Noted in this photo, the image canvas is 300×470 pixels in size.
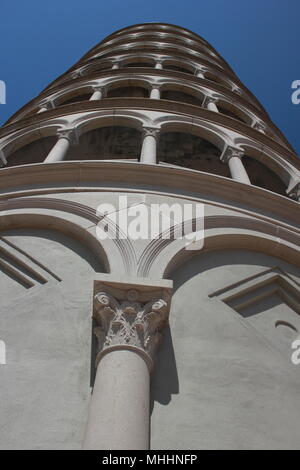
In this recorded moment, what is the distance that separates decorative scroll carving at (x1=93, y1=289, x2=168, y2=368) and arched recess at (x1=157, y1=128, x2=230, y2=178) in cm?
829

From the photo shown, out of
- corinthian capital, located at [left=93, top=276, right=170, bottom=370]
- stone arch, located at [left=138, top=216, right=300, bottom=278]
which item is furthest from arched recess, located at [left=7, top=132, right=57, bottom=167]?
corinthian capital, located at [left=93, top=276, right=170, bottom=370]

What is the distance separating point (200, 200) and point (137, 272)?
8.09 ft

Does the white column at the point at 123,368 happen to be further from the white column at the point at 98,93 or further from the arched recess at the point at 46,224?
the white column at the point at 98,93

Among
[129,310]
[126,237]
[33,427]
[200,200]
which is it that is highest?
[200,200]

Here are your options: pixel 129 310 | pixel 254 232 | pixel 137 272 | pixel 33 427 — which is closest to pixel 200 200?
pixel 254 232

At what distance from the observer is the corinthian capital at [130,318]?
5.16 m

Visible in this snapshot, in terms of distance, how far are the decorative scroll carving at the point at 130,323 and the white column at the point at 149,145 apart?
4.67m

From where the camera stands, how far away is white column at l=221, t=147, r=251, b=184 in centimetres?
1055

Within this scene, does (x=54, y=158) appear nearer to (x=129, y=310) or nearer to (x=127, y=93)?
(x=129, y=310)

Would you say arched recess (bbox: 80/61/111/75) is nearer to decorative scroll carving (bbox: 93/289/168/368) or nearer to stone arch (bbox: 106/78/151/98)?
stone arch (bbox: 106/78/151/98)

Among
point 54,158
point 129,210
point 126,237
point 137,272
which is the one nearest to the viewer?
point 137,272

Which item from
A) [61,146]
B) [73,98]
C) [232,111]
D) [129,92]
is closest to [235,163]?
[61,146]

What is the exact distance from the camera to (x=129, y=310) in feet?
18.1

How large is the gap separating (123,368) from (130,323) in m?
0.63
